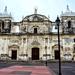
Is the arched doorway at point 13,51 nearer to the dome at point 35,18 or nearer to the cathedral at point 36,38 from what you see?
the cathedral at point 36,38

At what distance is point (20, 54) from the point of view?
44.0 meters

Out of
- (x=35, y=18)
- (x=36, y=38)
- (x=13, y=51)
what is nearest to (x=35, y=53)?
(x=36, y=38)

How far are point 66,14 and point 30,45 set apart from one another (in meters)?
9.92

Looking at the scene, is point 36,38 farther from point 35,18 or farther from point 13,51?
point 13,51

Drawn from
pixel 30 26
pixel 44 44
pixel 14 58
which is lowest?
pixel 14 58

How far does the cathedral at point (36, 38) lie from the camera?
43.9 metres

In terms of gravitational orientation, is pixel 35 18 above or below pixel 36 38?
above

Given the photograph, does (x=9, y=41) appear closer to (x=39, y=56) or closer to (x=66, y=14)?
(x=39, y=56)

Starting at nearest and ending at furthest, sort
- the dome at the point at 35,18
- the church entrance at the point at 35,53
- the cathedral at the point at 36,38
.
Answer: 1. the cathedral at the point at 36,38
2. the dome at the point at 35,18
3. the church entrance at the point at 35,53

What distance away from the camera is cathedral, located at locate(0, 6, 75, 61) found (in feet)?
144

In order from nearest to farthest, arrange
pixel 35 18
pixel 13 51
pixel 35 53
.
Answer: pixel 35 18
pixel 13 51
pixel 35 53

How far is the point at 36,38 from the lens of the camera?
Result: 44594 mm

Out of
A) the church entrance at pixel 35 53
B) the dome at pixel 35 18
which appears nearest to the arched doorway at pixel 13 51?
the church entrance at pixel 35 53

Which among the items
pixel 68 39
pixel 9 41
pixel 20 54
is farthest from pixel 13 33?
pixel 68 39
